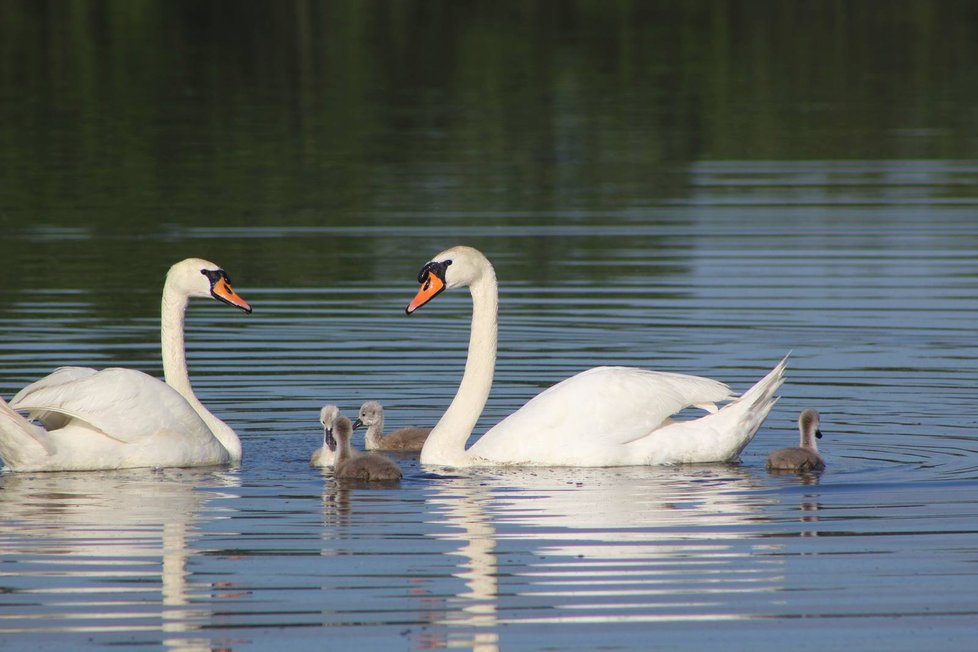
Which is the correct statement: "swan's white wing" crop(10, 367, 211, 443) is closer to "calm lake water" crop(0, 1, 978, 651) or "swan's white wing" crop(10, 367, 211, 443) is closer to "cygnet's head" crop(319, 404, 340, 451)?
"calm lake water" crop(0, 1, 978, 651)

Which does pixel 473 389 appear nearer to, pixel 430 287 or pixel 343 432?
pixel 430 287

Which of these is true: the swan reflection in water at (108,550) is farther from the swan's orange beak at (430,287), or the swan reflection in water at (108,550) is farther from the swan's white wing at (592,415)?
the swan's white wing at (592,415)

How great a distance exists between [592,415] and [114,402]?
2812 millimetres

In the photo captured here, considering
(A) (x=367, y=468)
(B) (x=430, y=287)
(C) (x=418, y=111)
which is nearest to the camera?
(A) (x=367, y=468)

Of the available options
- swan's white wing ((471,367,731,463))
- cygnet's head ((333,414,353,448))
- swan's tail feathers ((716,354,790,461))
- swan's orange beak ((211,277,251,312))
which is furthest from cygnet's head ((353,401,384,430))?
swan's tail feathers ((716,354,790,461))

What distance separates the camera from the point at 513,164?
2950 centimetres

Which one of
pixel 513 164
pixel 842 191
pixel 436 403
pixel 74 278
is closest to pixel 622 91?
pixel 513 164

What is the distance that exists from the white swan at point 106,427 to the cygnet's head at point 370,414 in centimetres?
111

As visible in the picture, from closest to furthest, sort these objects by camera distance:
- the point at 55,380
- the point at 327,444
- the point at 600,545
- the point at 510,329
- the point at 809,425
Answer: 1. the point at 600,545
2. the point at 55,380
3. the point at 809,425
4. the point at 327,444
5. the point at 510,329

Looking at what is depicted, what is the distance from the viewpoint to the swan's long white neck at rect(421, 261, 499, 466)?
12.0 m

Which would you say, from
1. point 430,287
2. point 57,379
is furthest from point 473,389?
point 57,379

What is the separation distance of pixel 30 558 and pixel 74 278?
35.8ft

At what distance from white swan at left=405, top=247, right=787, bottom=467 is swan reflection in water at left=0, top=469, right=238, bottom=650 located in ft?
5.03

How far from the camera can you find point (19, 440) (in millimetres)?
11492
